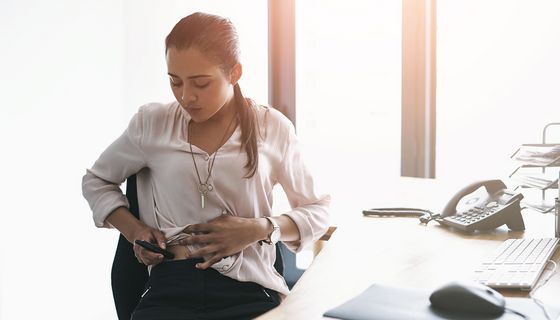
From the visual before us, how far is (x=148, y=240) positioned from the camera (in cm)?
159

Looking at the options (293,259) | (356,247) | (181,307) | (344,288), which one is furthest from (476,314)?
(293,259)

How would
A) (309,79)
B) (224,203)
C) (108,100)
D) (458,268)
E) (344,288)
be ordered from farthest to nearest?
(309,79) < (108,100) < (224,203) < (458,268) < (344,288)

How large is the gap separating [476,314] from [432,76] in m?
2.44

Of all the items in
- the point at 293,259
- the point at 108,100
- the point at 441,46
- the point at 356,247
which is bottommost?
the point at 293,259

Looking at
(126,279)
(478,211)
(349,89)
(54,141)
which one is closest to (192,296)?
(126,279)

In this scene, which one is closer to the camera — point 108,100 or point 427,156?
point 108,100

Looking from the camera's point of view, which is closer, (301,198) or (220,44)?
(220,44)

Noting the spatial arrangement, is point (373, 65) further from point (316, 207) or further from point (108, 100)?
point (316, 207)

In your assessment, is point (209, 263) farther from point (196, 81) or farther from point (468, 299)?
point (468, 299)

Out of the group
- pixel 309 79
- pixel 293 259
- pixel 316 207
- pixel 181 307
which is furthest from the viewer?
pixel 309 79

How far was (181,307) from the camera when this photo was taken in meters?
1.55

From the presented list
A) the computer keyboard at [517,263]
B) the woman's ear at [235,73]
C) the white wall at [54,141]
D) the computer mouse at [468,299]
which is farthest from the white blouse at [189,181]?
the white wall at [54,141]

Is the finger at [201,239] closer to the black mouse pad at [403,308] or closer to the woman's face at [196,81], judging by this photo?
the woman's face at [196,81]

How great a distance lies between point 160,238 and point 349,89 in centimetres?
211
